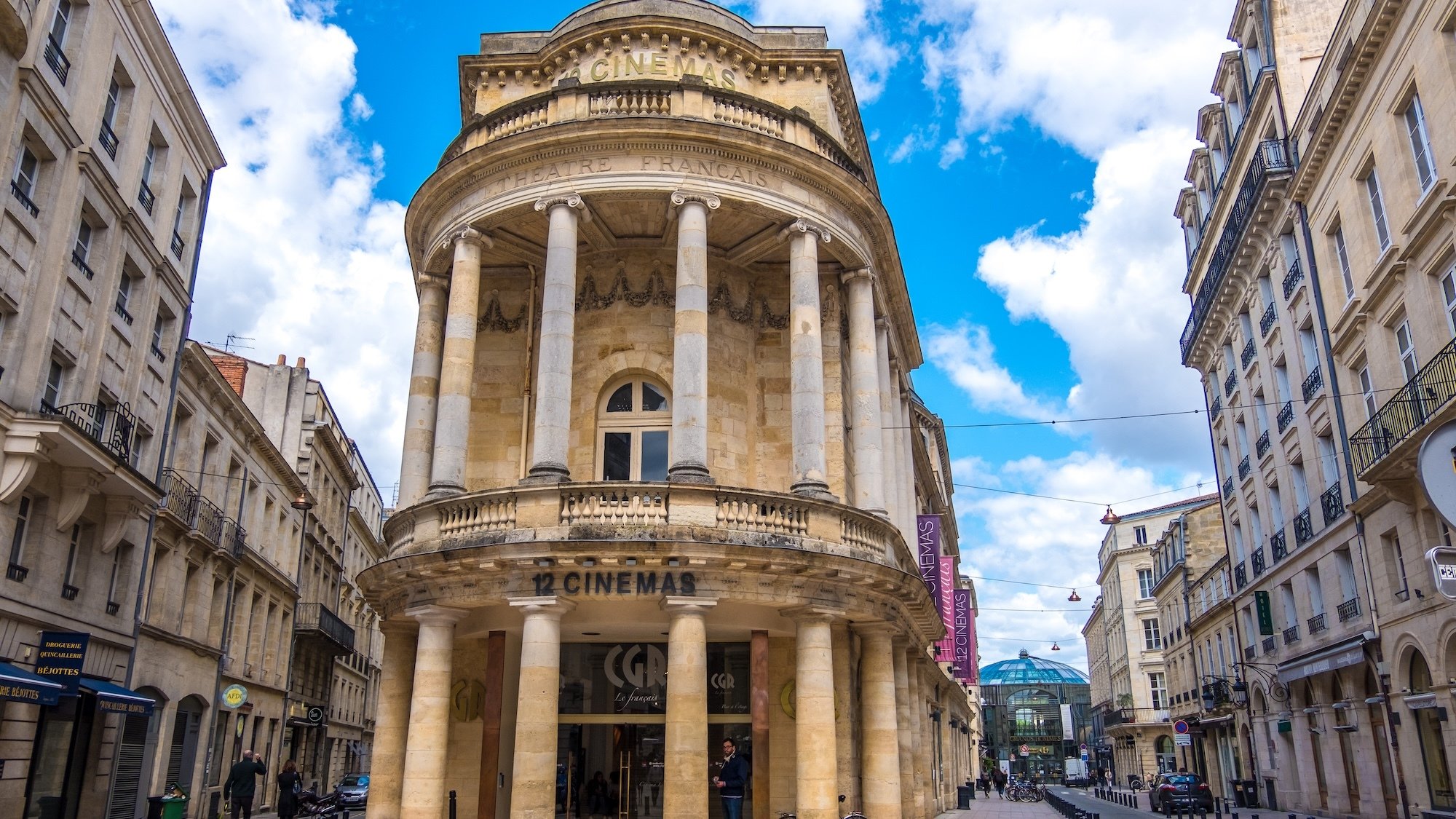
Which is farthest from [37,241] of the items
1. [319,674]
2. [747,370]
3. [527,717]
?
[319,674]

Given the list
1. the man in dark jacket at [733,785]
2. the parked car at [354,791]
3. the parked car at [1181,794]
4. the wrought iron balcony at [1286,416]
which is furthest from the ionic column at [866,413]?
the parked car at [354,791]

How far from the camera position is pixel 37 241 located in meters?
18.3

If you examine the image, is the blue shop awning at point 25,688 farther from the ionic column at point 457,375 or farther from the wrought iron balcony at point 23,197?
the wrought iron balcony at point 23,197

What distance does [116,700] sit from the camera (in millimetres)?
19859

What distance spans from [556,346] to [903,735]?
12197 millimetres

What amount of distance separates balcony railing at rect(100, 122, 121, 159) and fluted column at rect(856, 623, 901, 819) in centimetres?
1807

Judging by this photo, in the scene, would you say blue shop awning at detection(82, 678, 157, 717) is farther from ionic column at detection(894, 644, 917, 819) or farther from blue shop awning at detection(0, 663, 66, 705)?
ionic column at detection(894, 644, 917, 819)

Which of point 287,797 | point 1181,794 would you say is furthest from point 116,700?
point 1181,794

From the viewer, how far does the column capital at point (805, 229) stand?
2052 centimetres

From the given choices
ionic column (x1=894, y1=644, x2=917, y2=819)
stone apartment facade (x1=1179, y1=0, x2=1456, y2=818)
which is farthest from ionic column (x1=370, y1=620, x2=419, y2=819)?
stone apartment facade (x1=1179, y1=0, x2=1456, y2=818)

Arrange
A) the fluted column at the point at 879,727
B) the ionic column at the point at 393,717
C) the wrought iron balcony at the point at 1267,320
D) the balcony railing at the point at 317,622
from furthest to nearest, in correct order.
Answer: the balcony railing at the point at 317,622 → the wrought iron balcony at the point at 1267,320 → the fluted column at the point at 879,727 → the ionic column at the point at 393,717

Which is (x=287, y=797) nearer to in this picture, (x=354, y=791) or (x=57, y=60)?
(x=57, y=60)

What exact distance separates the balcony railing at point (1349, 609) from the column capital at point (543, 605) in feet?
65.4

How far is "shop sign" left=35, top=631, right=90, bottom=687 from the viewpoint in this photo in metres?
18.3
